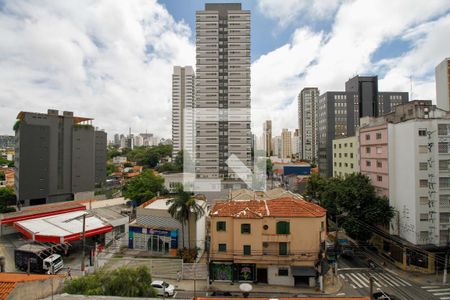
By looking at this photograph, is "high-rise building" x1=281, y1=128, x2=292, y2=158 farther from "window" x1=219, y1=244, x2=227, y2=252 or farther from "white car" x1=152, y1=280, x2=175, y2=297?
"white car" x1=152, y1=280, x2=175, y2=297

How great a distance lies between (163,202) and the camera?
29.7m

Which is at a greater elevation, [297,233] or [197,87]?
[197,87]

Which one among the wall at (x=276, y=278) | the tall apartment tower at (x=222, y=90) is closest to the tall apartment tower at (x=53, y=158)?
the tall apartment tower at (x=222, y=90)

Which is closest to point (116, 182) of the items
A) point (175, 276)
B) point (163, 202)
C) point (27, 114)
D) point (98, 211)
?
point (27, 114)

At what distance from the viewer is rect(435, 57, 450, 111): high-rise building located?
6116 centimetres

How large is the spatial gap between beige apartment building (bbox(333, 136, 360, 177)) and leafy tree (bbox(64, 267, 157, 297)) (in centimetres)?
3923

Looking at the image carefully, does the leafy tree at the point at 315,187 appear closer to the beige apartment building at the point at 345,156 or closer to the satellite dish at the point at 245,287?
the beige apartment building at the point at 345,156

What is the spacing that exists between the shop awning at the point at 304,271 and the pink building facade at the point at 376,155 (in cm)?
1388

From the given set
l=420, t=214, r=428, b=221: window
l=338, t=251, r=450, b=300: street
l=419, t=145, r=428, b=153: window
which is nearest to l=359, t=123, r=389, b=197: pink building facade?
l=419, t=145, r=428, b=153: window

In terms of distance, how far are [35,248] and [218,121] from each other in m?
40.7

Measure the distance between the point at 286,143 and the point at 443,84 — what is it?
90038 millimetres

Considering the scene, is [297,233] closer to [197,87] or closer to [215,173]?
[215,173]

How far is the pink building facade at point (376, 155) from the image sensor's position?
2800 cm

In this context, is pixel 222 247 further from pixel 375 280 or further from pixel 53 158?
pixel 53 158
